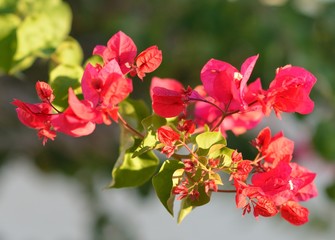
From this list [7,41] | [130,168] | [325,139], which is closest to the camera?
[130,168]

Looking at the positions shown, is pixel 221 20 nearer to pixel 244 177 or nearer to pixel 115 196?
pixel 244 177

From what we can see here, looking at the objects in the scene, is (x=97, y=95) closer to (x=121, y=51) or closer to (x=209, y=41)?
(x=121, y=51)

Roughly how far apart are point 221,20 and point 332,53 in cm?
23

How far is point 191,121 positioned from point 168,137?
0.03 metres

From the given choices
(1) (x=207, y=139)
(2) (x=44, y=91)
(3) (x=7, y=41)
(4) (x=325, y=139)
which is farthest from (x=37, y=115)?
(4) (x=325, y=139)

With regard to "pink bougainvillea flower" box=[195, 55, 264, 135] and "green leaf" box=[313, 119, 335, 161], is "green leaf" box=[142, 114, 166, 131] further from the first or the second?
"green leaf" box=[313, 119, 335, 161]

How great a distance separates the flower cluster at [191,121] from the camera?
0.49m

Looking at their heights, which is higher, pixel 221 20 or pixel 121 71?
pixel 121 71

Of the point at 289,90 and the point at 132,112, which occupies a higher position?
the point at 289,90

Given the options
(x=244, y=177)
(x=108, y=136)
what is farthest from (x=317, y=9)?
(x=244, y=177)

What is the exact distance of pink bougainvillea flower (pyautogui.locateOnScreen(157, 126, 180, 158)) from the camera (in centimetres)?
49

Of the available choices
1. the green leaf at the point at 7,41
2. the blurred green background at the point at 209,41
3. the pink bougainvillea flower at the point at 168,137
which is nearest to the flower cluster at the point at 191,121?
the pink bougainvillea flower at the point at 168,137

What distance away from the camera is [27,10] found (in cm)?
79

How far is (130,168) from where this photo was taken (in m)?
0.59
